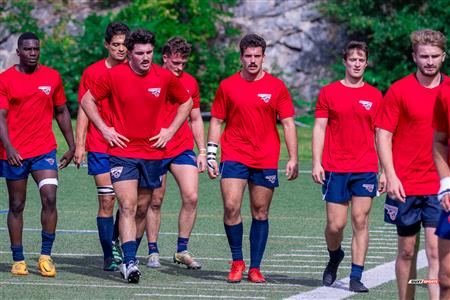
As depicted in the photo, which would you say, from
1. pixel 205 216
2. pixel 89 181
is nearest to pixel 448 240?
pixel 205 216

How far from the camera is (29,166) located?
12.4 m

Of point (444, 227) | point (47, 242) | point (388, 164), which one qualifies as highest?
point (388, 164)

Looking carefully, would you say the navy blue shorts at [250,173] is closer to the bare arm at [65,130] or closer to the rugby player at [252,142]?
the rugby player at [252,142]

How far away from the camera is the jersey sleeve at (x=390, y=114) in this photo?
9.64 m

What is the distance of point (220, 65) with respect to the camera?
38938 millimetres

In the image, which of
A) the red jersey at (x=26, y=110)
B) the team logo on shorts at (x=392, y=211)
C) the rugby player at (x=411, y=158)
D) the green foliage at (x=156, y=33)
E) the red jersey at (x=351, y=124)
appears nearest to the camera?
the rugby player at (x=411, y=158)

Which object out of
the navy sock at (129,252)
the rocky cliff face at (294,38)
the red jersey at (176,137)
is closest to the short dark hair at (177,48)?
the red jersey at (176,137)

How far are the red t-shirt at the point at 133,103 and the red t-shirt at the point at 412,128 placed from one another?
2764 mm

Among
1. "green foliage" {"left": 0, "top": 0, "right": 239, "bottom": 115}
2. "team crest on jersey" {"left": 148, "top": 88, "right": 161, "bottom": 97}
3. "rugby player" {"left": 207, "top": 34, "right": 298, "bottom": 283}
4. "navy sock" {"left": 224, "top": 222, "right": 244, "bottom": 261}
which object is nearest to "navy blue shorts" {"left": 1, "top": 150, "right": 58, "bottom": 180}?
"team crest on jersey" {"left": 148, "top": 88, "right": 161, "bottom": 97}

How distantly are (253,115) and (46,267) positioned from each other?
88.2 inches

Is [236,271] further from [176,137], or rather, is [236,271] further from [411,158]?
[411,158]

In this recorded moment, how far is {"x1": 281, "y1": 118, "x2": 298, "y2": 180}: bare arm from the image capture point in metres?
12.1

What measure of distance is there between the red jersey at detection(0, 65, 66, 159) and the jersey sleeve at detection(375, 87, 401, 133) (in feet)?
12.4

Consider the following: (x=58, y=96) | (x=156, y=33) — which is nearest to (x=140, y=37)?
(x=58, y=96)
